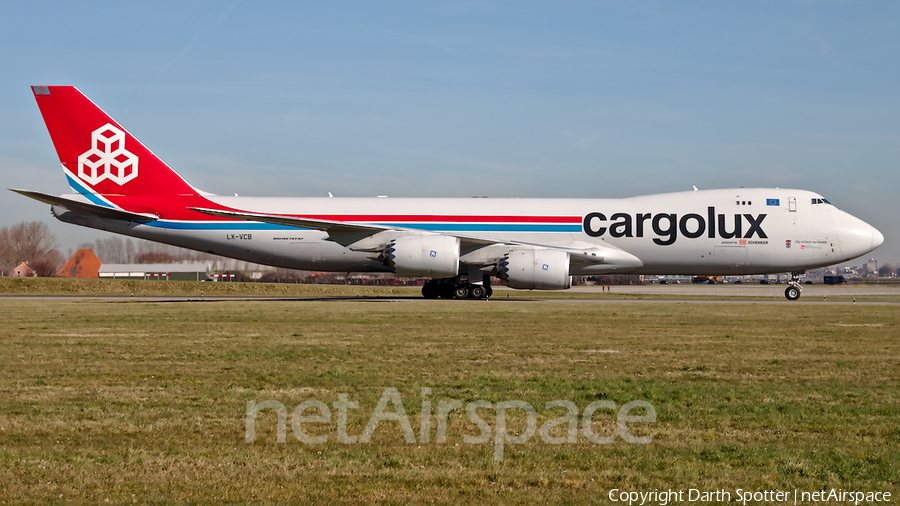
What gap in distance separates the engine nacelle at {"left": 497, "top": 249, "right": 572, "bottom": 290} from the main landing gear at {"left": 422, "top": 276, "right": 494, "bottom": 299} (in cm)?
260

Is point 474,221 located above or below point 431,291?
above

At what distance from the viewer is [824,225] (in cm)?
3228

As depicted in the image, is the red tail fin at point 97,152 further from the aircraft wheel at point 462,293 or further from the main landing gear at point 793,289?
the main landing gear at point 793,289

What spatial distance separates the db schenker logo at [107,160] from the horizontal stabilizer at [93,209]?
5.73ft

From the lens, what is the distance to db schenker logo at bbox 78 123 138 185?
32.1m

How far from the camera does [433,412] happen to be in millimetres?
7449

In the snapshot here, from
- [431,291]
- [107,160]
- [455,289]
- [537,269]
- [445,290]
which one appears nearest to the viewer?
[537,269]

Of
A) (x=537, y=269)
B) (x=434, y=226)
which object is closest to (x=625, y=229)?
(x=537, y=269)

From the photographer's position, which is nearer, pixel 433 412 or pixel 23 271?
pixel 433 412

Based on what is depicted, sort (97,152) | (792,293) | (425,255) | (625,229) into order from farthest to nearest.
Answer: (792,293), (97,152), (625,229), (425,255)

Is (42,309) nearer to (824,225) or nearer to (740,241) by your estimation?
(740,241)

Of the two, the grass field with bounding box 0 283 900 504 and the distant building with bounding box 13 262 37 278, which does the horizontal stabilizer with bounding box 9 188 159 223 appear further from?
the distant building with bounding box 13 262 37 278

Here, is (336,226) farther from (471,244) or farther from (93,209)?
(93,209)

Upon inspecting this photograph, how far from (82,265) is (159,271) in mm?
21281
